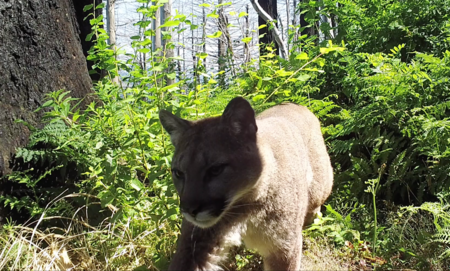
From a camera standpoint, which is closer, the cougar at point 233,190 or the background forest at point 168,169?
the cougar at point 233,190

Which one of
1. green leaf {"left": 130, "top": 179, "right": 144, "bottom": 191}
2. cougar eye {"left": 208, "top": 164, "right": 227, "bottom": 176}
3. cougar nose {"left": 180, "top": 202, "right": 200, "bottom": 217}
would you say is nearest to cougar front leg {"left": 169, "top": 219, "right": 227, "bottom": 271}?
cougar nose {"left": 180, "top": 202, "right": 200, "bottom": 217}

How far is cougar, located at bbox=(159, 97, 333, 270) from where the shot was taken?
2912mm

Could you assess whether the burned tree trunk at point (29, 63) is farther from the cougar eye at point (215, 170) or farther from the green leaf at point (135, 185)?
the cougar eye at point (215, 170)

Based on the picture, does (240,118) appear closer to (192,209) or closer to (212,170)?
(212,170)

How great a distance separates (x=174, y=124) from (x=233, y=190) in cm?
84

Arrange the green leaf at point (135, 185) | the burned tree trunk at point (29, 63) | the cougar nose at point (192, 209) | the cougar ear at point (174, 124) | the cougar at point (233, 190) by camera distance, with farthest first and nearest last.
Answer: the burned tree trunk at point (29, 63)
the green leaf at point (135, 185)
the cougar ear at point (174, 124)
the cougar at point (233, 190)
the cougar nose at point (192, 209)

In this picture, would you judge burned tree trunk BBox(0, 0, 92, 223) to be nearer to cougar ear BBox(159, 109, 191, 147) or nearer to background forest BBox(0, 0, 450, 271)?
background forest BBox(0, 0, 450, 271)

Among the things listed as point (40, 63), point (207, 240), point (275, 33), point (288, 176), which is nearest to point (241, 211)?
point (207, 240)

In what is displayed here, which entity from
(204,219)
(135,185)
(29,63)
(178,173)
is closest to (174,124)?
(178,173)

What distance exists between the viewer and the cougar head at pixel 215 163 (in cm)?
284

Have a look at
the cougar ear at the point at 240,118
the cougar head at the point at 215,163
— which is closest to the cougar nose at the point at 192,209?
the cougar head at the point at 215,163

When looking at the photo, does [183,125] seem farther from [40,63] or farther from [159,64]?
[40,63]

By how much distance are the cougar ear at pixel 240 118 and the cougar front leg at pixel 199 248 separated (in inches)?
30.8

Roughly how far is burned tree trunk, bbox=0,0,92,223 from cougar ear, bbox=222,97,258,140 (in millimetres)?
2789
